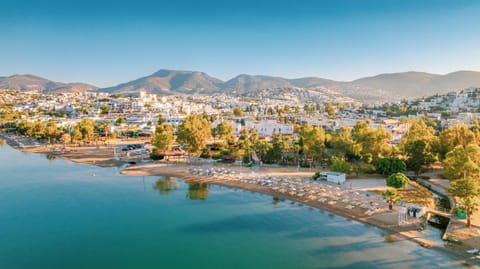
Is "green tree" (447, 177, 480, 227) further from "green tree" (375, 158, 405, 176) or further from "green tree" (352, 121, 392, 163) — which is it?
"green tree" (352, 121, 392, 163)

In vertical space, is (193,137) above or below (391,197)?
above

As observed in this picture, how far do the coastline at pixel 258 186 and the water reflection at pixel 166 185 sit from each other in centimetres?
133

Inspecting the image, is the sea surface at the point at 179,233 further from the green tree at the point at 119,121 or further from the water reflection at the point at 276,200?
the green tree at the point at 119,121

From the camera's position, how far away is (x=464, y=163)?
28297 millimetres

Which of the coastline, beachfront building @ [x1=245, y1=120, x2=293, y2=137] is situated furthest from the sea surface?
beachfront building @ [x1=245, y1=120, x2=293, y2=137]

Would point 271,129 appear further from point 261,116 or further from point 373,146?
point 261,116

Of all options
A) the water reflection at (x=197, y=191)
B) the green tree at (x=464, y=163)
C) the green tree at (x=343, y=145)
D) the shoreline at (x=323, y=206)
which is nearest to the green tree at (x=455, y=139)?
the green tree at (x=464, y=163)

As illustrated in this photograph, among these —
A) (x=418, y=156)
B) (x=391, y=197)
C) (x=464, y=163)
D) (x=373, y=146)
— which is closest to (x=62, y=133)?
(x=373, y=146)

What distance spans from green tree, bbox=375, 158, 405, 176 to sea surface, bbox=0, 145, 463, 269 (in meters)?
12.3

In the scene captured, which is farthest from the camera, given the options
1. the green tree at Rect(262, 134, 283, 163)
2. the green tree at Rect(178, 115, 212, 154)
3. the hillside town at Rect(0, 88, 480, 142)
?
the hillside town at Rect(0, 88, 480, 142)

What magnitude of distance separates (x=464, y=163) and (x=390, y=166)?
8430mm

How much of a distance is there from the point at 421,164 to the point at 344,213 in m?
16.3

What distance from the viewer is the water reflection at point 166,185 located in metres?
37.2

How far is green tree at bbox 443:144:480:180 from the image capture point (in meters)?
28.0
